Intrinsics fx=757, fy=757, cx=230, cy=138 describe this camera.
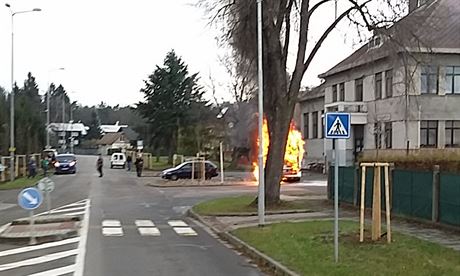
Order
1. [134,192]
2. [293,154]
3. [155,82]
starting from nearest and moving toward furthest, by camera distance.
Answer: [134,192]
[293,154]
[155,82]

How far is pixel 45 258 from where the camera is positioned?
1605 cm

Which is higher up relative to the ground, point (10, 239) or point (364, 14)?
point (364, 14)

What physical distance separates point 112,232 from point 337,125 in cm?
1008

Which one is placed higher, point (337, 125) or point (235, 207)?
point (337, 125)

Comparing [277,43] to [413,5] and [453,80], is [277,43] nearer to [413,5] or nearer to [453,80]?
[413,5]

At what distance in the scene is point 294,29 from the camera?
2847 centimetres

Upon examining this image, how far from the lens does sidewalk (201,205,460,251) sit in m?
17.9

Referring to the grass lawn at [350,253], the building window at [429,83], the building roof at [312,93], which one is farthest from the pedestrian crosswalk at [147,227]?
the building roof at [312,93]

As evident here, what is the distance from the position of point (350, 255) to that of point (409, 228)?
670cm

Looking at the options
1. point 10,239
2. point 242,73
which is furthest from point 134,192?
point 10,239

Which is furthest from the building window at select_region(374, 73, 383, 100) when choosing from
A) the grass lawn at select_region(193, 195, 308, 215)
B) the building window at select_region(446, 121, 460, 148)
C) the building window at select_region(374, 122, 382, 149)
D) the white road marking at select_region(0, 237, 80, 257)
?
the white road marking at select_region(0, 237, 80, 257)

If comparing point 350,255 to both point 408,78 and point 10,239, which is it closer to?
point 10,239

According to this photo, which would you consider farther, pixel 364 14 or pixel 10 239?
pixel 364 14

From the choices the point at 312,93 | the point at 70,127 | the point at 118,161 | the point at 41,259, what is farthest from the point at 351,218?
the point at 70,127
